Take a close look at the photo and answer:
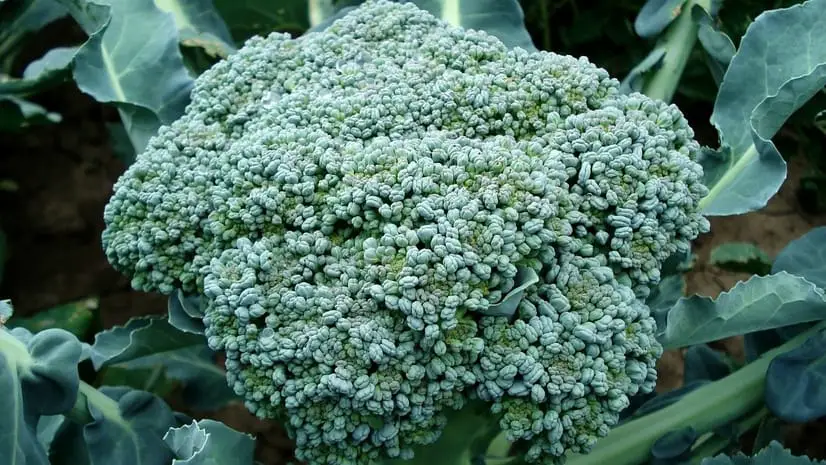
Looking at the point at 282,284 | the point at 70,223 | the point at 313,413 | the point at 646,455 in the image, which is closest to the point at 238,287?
the point at 282,284

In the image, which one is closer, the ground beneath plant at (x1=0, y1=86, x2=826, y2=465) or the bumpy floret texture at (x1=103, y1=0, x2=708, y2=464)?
the bumpy floret texture at (x1=103, y1=0, x2=708, y2=464)

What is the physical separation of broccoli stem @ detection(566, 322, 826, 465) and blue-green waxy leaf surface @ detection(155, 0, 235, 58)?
886 millimetres

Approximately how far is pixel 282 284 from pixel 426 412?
24 centimetres

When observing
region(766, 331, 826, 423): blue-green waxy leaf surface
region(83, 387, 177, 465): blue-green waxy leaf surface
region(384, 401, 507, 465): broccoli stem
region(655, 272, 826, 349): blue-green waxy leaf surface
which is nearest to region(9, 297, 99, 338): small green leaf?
region(83, 387, 177, 465): blue-green waxy leaf surface

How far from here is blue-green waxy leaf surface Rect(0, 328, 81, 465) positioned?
0.99 meters

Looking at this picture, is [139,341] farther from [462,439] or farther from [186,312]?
[462,439]

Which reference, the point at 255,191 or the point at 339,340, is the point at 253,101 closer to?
the point at 255,191

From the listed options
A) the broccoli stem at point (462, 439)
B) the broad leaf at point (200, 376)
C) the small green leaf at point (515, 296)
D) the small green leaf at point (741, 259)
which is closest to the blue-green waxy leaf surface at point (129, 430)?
the broad leaf at point (200, 376)

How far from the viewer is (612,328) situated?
0.98 metres

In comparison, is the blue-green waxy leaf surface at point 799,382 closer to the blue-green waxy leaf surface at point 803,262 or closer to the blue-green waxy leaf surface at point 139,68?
the blue-green waxy leaf surface at point 803,262

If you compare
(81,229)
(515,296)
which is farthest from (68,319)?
(515,296)

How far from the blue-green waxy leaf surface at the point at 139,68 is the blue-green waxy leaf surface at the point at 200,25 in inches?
3.0

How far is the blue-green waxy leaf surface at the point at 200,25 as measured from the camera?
1376 mm

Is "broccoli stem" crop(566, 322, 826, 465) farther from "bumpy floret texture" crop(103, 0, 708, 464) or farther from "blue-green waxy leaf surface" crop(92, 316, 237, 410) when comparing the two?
"blue-green waxy leaf surface" crop(92, 316, 237, 410)
